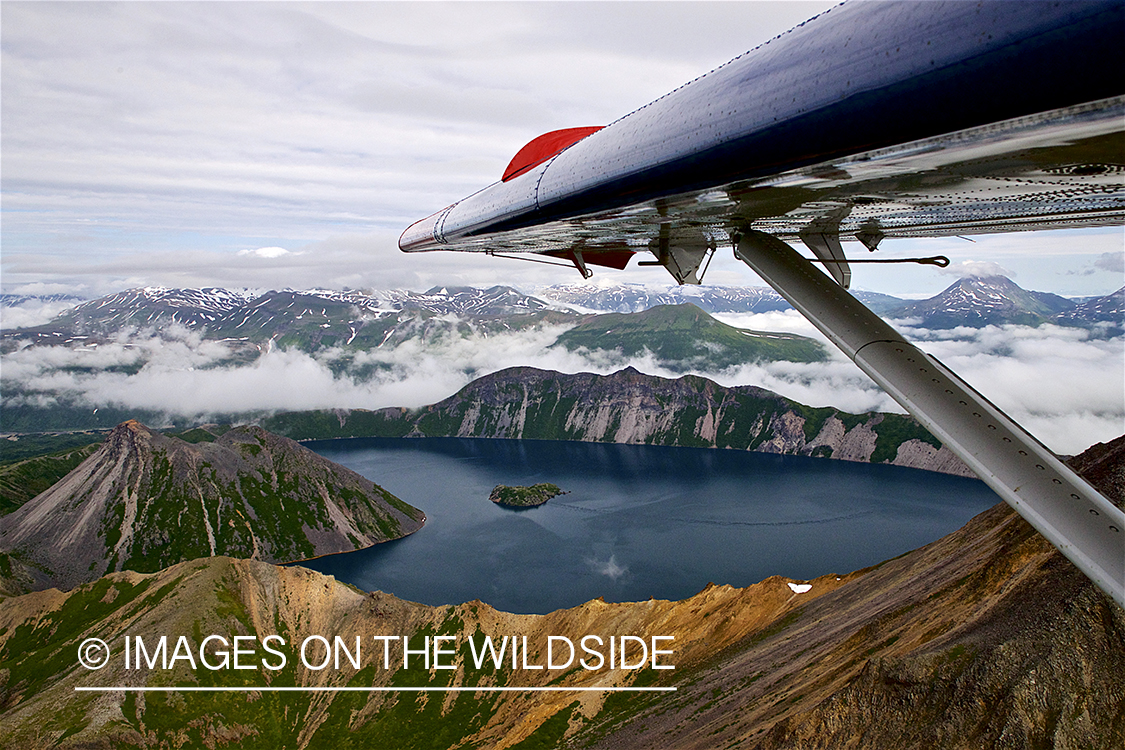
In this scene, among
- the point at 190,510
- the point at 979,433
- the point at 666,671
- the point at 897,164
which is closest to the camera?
the point at 897,164

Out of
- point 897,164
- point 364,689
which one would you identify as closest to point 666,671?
point 364,689

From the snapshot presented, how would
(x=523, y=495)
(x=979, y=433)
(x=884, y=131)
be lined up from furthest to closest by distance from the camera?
1. (x=523, y=495)
2. (x=979, y=433)
3. (x=884, y=131)

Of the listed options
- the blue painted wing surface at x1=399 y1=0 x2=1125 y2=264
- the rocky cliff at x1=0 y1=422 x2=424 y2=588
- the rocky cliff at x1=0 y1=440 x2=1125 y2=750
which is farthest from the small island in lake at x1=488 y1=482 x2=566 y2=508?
the blue painted wing surface at x1=399 y1=0 x2=1125 y2=264

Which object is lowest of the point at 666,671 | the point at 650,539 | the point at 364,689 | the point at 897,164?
the point at 650,539

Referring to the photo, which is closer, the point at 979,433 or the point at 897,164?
the point at 897,164

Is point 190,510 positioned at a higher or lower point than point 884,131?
lower

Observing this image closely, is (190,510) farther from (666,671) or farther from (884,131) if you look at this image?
(884,131)

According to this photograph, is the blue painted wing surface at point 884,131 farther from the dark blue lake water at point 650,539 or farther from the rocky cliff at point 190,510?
the rocky cliff at point 190,510

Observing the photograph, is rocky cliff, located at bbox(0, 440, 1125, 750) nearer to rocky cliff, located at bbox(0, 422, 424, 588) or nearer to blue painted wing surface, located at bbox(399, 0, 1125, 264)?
blue painted wing surface, located at bbox(399, 0, 1125, 264)
